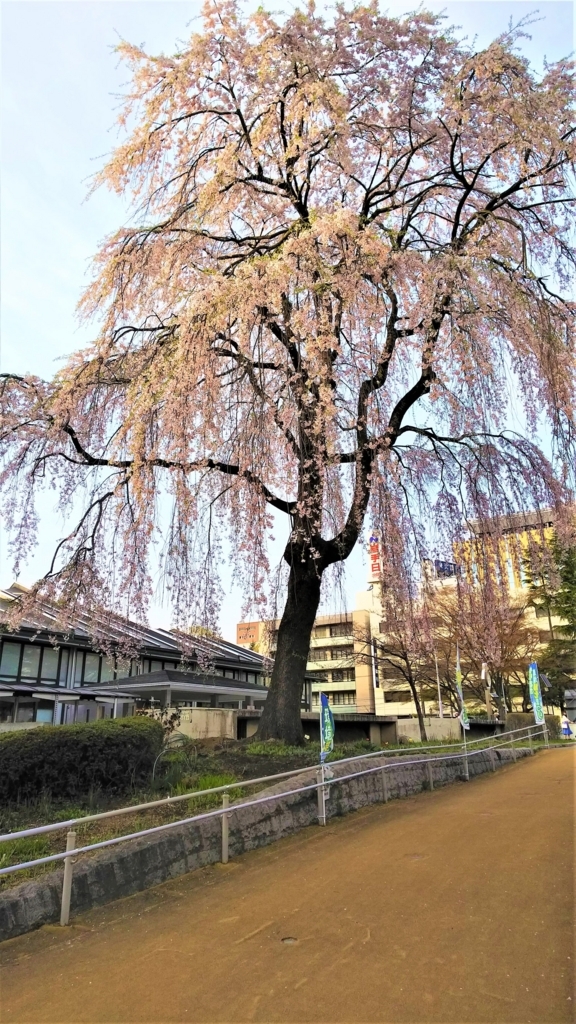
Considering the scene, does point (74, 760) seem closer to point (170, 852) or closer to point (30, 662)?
point (170, 852)

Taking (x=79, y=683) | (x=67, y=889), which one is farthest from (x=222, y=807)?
(x=79, y=683)

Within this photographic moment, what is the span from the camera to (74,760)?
23.0 ft

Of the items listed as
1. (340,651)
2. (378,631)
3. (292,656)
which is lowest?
(292,656)

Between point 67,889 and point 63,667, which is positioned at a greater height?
point 63,667

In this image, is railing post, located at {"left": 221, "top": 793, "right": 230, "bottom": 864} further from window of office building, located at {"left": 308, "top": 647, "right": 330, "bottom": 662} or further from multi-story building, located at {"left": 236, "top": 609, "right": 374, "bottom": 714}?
window of office building, located at {"left": 308, "top": 647, "right": 330, "bottom": 662}

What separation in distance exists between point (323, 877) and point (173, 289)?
7.82 metres

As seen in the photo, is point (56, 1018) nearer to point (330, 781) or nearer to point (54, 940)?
point (54, 940)

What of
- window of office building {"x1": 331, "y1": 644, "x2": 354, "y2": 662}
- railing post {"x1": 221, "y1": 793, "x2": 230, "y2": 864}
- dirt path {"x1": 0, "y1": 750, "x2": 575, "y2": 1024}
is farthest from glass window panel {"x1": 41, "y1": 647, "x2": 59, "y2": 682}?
window of office building {"x1": 331, "y1": 644, "x2": 354, "y2": 662}

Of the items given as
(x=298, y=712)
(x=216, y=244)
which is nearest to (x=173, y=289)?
(x=216, y=244)

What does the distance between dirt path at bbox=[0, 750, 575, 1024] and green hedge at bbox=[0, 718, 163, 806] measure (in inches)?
82.5

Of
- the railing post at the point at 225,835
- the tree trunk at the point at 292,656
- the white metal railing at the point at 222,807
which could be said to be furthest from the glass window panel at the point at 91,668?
the railing post at the point at 225,835

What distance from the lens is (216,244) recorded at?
392 inches

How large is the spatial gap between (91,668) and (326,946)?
21778mm

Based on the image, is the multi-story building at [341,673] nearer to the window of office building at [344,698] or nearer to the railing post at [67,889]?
the window of office building at [344,698]
